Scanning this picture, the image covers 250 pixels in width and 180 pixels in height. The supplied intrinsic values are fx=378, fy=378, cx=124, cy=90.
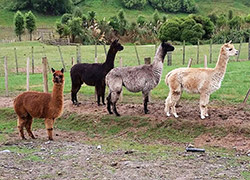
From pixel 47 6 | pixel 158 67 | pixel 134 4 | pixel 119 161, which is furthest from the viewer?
pixel 134 4

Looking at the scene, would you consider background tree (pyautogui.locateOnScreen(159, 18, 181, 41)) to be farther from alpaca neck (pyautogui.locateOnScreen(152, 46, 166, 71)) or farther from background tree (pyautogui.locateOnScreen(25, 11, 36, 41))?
alpaca neck (pyautogui.locateOnScreen(152, 46, 166, 71))

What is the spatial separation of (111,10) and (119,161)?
63125 millimetres

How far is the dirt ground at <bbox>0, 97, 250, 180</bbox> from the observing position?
655 cm

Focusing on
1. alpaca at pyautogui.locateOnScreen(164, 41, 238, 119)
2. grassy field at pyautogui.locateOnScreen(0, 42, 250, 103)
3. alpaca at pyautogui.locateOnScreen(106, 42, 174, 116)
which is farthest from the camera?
grassy field at pyautogui.locateOnScreen(0, 42, 250, 103)

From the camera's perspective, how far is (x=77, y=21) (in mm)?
40500

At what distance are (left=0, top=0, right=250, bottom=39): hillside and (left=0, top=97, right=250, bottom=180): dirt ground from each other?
45938mm

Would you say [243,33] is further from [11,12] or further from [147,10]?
[11,12]

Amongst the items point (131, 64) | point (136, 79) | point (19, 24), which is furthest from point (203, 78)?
point (19, 24)

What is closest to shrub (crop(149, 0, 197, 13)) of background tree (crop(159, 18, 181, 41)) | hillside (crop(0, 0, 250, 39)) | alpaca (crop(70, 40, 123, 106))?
hillside (crop(0, 0, 250, 39))

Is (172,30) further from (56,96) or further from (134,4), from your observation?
(134,4)

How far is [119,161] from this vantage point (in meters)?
7.30

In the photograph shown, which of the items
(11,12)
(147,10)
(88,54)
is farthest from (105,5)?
(88,54)

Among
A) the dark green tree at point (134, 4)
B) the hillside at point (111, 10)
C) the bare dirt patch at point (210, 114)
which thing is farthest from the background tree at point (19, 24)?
the bare dirt patch at point (210, 114)

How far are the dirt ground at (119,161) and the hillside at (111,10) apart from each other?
45938 mm
